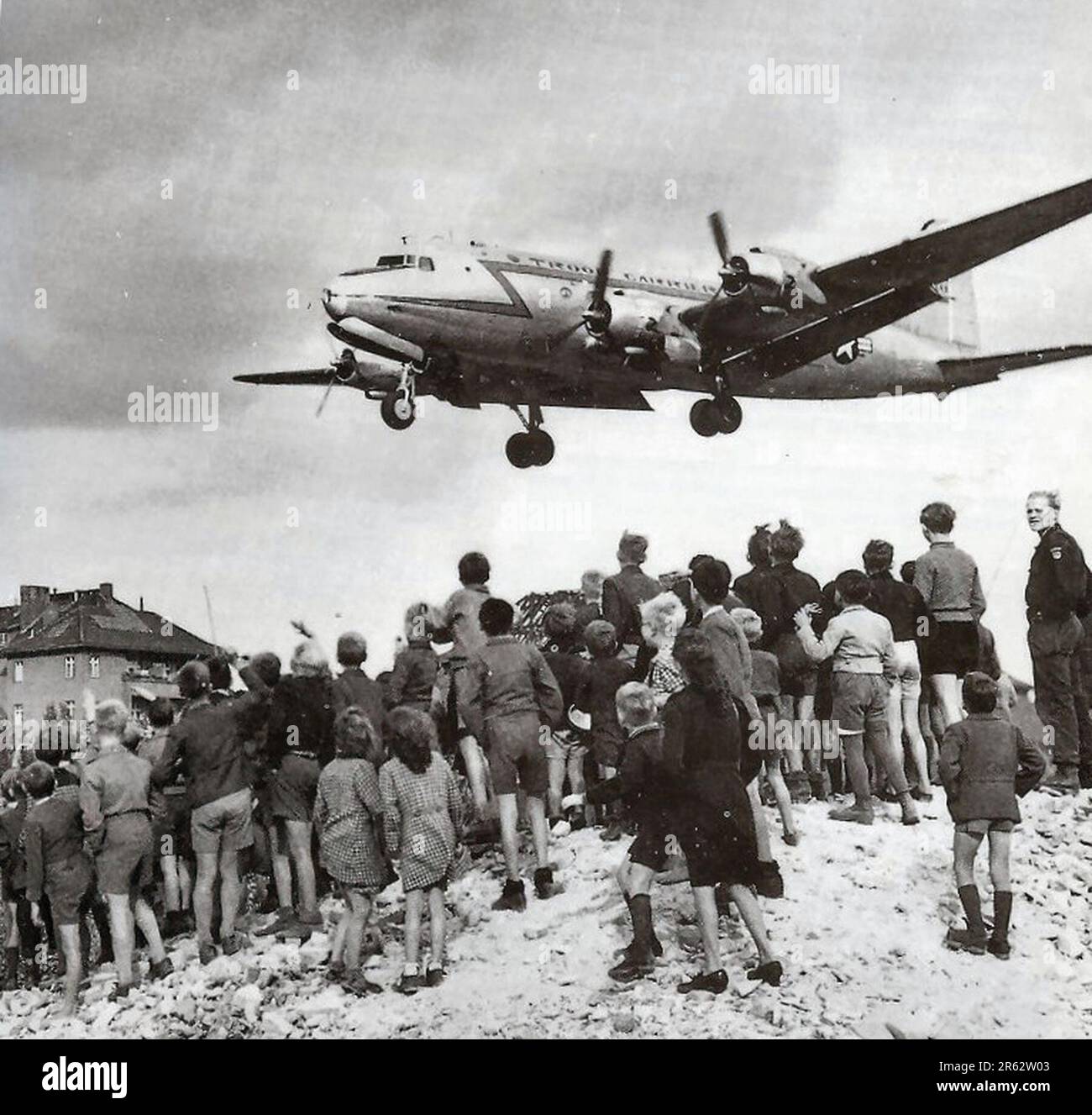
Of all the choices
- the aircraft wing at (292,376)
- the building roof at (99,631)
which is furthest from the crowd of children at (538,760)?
the aircraft wing at (292,376)

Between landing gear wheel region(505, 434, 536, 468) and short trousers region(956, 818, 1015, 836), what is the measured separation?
14.4 ft

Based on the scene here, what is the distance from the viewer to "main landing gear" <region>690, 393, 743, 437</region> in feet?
40.1

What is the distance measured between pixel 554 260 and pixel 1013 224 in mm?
5023

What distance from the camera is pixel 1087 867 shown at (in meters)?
6.99

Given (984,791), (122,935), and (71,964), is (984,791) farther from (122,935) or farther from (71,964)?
(71,964)

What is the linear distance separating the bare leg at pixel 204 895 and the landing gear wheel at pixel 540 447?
4.10 metres

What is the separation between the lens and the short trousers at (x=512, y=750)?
6.33 meters

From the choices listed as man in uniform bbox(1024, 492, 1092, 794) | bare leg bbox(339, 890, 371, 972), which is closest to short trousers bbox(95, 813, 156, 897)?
bare leg bbox(339, 890, 371, 972)

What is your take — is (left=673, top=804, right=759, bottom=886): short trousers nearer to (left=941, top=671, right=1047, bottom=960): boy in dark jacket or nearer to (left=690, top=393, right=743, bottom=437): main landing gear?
(left=941, top=671, right=1047, bottom=960): boy in dark jacket

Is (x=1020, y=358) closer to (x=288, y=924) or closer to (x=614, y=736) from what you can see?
(x=614, y=736)

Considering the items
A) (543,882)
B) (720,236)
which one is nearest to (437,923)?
(543,882)

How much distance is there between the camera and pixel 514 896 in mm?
6359

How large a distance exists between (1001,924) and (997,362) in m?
7.57
